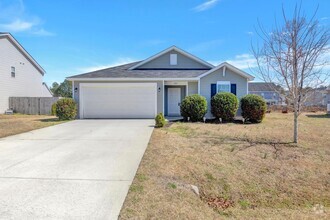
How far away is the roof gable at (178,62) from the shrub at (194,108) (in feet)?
17.2

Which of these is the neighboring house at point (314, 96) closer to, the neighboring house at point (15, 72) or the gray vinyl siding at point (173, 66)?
the gray vinyl siding at point (173, 66)

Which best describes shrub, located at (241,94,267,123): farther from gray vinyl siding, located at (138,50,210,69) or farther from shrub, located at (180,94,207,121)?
gray vinyl siding, located at (138,50,210,69)

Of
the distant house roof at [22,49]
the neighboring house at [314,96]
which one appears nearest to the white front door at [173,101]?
the neighboring house at [314,96]

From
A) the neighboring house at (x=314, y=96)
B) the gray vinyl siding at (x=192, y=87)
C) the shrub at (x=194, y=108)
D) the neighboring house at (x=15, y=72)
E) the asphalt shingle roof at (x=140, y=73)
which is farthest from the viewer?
the neighboring house at (x=15, y=72)

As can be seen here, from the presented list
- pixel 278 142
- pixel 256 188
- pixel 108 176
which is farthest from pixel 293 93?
pixel 108 176

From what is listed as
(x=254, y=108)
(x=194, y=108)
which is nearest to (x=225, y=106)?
(x=254, y=108)

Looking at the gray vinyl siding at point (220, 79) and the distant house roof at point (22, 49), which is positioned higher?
the distant house roof at point (22, 49)

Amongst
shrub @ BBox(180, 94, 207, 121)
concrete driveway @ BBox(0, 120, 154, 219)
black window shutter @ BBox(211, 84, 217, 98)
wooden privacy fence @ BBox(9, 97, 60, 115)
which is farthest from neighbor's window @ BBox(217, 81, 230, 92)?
wooden privacy fence @ BBox(9, 97, 60, 115)

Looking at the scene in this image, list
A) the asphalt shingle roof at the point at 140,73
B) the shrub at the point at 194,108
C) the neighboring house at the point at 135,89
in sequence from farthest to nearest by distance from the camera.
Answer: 1. the asphalt shingle roof at the point at 140,73
2. the neighboring house at the point at 135,89
3. the shrub at the point at 194,108

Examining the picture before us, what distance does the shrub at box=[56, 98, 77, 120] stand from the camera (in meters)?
15.0

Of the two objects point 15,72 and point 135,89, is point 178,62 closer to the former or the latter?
point 135,89

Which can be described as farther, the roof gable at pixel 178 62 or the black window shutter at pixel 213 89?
the roof gable at pixel 178 62

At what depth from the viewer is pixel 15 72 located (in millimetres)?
21938

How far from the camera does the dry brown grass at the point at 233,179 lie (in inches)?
156
